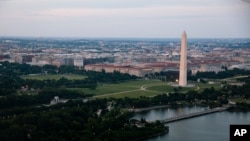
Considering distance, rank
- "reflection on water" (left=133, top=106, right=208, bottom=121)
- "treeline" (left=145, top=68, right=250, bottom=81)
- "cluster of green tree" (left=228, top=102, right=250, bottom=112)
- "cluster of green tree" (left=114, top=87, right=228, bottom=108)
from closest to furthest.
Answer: "reflection on water" (left=133, top=106, right=208, bottom=121)
"cluster of green tree" (left=228, top=102, right=250, bottom=112)
"cluster of green tree" (left=114, top=87, right=228, bottom=108)
"treeline" (left=145, top=68, right=250, bottom=81)

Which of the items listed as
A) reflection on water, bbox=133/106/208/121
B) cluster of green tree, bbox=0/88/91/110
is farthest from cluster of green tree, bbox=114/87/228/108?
cluster of green tree, bbox=0/88/91/110

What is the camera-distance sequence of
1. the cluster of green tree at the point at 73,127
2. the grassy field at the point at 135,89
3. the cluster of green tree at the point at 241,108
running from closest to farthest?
the cluster of green tree at the point at 73,127, the cluster of green tree at the point at 241,108, the grassy field at the point at 135,89

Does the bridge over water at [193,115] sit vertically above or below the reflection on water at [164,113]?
above

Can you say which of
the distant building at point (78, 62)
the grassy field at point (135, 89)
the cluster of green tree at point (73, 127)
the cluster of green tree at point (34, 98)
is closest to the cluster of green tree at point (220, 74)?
the grassy field at point (135, 89)

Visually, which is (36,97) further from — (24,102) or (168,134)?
(168,134)

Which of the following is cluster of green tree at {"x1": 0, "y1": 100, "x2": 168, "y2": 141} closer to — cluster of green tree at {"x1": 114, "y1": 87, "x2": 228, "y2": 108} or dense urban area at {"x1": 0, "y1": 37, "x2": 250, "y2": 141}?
dense urban area at {"x1": 0, "y1": 37, "x2": 250, "y2": 141}

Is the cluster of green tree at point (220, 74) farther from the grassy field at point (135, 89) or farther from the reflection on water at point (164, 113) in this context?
the reflection on water at point (164, 113)
